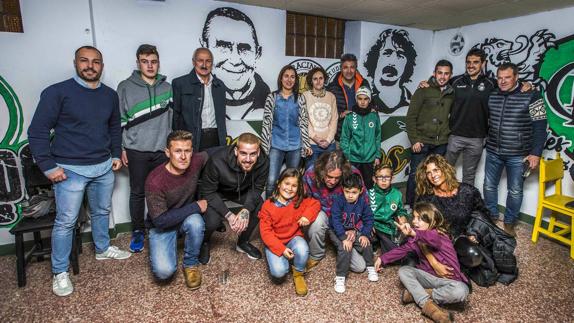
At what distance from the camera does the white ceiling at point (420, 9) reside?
10.6ft

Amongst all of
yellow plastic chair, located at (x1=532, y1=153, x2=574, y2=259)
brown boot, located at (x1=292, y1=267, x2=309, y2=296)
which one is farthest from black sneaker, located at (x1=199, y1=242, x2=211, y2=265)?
yellow plastic chair, located at (x1=532, y1=153, x2=574, y2=259)

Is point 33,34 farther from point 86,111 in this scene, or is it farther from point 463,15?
point 463,15

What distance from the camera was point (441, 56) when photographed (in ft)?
15.1

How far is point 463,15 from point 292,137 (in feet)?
7.75

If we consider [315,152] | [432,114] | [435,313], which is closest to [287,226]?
[435,313]

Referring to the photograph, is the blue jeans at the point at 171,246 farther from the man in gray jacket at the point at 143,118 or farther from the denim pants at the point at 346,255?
the denim pants at the point at 346,255

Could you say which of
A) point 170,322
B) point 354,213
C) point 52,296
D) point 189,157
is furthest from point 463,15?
point 52,296

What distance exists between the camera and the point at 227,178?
2598 millimetres

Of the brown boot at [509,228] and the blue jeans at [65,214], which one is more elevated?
the blue jeans at [65,214]

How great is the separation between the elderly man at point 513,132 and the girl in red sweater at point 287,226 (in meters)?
2.12

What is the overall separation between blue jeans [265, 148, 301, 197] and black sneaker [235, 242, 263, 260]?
0.68 metres

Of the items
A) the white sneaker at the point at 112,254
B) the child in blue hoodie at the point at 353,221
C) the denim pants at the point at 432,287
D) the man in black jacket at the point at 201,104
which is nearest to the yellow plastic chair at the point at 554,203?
the denim pants at the point at 432,287

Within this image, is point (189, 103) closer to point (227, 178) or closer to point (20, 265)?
point (227, 178)

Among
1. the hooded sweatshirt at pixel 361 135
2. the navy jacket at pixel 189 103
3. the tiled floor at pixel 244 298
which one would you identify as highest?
the navy jacket at pixel 189 103
